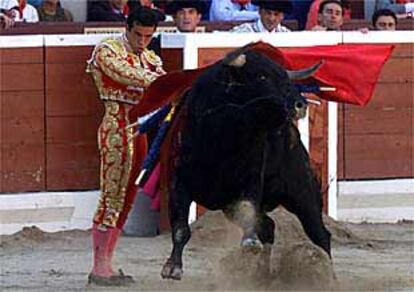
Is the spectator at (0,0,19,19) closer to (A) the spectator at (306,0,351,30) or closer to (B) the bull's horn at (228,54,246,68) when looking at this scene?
(A) the spectator at (306,0,351,30)

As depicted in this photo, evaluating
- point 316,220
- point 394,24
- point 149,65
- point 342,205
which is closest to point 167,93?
point 149,65

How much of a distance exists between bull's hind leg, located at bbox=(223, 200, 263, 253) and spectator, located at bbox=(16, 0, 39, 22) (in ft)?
11.9

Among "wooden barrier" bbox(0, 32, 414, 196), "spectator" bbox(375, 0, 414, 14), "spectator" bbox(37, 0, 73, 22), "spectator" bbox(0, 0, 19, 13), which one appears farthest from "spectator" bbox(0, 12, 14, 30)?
"spectator" bbox(375, 0, 414, 14)

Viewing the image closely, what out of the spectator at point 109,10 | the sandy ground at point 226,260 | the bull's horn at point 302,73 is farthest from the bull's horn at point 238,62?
the spectator at point 109,10

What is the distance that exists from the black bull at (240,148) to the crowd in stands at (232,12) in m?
2.64

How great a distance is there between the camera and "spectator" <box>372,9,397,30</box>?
865 cm

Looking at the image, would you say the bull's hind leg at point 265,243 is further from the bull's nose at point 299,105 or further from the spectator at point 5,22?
the spectator at point 5,22

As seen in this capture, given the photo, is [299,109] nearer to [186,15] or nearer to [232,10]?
[186,15]

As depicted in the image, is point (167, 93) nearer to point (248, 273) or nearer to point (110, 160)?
point (110, 160)

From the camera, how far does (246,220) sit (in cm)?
525

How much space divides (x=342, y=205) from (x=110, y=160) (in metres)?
2.50

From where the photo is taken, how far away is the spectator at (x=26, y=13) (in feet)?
28.6

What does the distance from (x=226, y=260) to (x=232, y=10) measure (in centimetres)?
359

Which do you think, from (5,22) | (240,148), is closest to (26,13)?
(5,22)
